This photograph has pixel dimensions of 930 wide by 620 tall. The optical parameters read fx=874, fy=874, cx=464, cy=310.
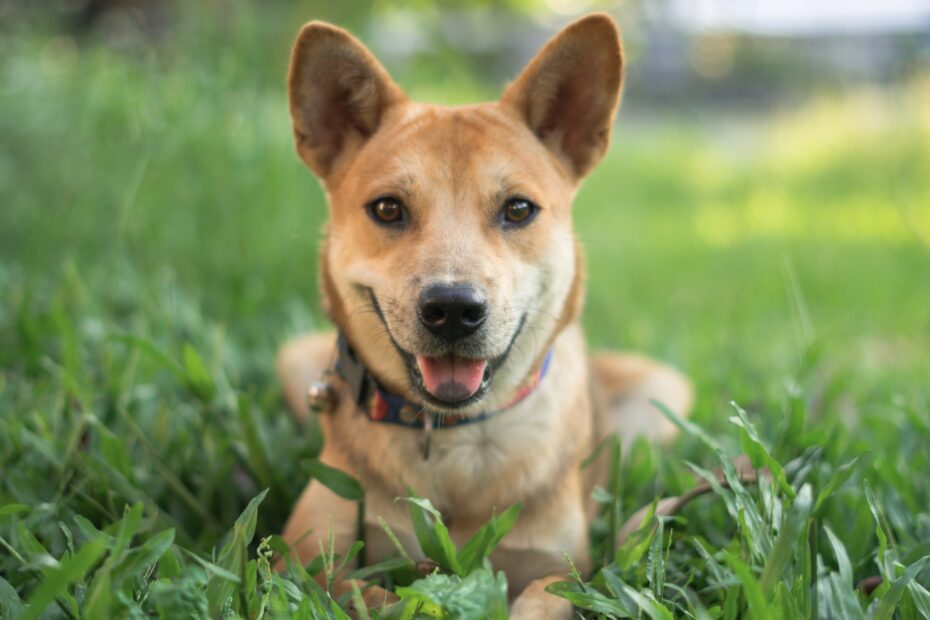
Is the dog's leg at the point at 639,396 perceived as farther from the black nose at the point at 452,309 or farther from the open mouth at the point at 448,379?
the black nose at the point at 452,309

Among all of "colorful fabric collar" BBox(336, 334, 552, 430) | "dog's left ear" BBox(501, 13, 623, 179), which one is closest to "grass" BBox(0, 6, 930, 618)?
"colorful fabric collar" BBox(336, 334, 552, 430)

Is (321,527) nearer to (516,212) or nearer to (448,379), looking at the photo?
(448,379)

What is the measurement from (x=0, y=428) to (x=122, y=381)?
0.46 meters

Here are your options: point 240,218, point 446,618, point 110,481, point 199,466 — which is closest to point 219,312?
point 240,218

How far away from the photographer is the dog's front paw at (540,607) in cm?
229

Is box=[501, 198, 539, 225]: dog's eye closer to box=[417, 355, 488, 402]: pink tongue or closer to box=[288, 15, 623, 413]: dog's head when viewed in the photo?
box=[288, 15, 623, 413]: dog's head

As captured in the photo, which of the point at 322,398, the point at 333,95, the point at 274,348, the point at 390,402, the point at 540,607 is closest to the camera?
the point at 540,607

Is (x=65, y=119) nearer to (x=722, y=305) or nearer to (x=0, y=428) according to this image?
(x=0, y=428)

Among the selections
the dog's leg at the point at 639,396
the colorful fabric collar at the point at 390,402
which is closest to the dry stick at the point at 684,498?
the colorful fabric collar at the point at 390,402

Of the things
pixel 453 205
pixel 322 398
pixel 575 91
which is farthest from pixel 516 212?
pixel 322 398

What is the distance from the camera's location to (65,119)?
618 centimetres

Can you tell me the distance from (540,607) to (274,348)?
2.52m

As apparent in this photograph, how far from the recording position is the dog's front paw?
2289 millimetres

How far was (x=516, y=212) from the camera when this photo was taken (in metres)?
2.74
